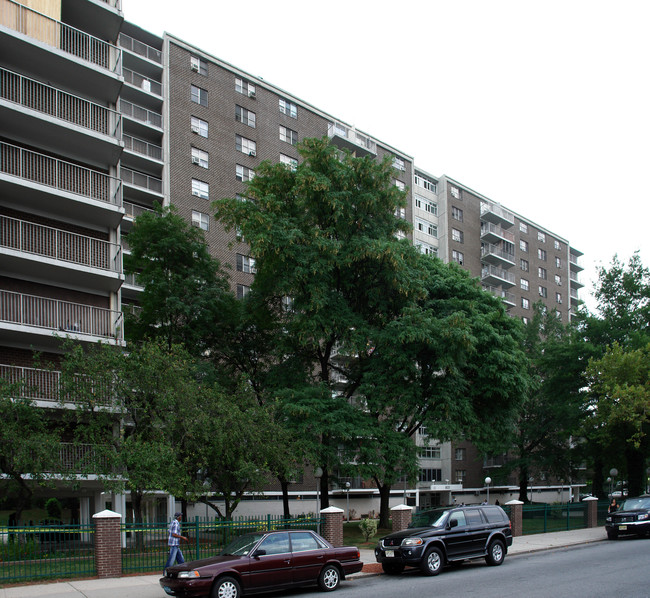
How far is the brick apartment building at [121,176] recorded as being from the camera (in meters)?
24.8

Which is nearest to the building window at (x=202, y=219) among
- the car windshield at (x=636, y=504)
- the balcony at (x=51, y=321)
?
the balcony at (x=51, y=321)

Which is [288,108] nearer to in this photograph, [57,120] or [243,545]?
[57,120]

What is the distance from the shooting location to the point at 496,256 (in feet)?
241

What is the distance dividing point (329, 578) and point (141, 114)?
38707 mm

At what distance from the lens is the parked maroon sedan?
13086 millimetres

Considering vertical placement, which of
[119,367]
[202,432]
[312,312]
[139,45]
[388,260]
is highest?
[139,45]

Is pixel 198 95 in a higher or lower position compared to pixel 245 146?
higher

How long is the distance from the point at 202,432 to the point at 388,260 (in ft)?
35.7

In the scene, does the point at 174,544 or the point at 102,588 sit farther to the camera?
the point at 174,544

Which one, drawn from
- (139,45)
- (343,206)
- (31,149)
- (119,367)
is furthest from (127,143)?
(119,367)

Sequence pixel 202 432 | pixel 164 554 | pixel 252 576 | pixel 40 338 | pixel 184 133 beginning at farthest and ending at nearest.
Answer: pixel 184 133, pixel 40 338, pixel 202 432, pixel 164 554, pixel 252 576

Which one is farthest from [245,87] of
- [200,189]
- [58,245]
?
[58,245]

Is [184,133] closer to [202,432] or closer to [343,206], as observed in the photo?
[343,206]

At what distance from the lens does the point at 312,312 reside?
27438 millimetres
